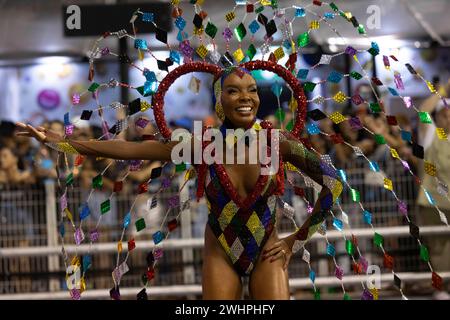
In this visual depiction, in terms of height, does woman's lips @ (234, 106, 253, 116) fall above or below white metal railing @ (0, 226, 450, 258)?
above

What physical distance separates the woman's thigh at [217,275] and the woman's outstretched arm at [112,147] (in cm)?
48

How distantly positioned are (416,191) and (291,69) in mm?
3502

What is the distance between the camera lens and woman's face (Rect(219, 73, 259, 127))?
5945mm

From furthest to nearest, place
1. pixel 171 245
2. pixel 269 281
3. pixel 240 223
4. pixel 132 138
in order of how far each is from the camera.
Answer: pixel 132 138, pixel 171 245, pixel 240 223, pixel 269 281

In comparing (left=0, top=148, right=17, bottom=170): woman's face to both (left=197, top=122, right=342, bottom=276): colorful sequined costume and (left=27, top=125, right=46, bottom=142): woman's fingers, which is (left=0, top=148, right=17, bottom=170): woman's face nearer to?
(left=27, top=125, right=46, bottom=142): woman's fingers

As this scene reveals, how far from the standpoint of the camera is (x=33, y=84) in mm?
11922

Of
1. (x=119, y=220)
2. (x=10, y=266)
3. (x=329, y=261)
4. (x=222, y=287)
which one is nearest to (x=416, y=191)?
(x=329, y=261)

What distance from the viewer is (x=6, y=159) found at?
32.1 ft

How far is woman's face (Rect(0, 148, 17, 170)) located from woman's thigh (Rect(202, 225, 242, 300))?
4.14 m

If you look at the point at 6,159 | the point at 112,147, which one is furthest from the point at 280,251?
the point at 6,159

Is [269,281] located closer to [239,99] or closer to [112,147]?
[239,99]

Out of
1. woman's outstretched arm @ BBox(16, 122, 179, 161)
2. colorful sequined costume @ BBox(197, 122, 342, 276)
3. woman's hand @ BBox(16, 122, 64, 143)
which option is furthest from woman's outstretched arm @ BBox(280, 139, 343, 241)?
woman's hand @ BBox(16, 122, 64, 143)

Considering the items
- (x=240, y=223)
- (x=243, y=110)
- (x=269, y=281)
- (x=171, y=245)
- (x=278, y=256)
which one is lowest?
(x=171, y=245)

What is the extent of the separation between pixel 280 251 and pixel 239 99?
79 centimetres
